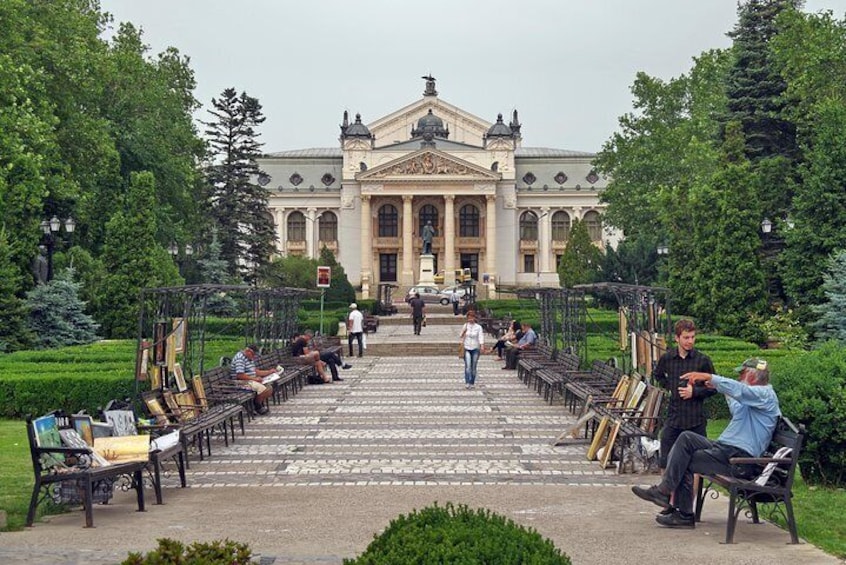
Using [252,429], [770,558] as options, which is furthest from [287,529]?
[252,429]

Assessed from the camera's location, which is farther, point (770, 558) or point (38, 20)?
point (38, 20)

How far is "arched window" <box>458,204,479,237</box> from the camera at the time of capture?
93.0 m

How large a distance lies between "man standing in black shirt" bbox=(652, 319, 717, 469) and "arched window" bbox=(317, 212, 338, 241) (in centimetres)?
8545

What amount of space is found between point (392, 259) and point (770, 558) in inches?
3386

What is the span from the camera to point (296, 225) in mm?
95750

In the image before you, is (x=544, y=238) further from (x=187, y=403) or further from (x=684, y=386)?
(x=684, y=386)

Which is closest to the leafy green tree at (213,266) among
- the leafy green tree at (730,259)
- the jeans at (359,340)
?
the jeans at (359,340)

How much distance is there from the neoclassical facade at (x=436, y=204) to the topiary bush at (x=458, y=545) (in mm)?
82547

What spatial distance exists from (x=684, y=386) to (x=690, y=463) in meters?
0.85

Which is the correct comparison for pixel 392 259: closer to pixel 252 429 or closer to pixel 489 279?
pixel 489 279

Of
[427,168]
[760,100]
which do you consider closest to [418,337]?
[760,100]

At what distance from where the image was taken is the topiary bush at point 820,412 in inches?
411

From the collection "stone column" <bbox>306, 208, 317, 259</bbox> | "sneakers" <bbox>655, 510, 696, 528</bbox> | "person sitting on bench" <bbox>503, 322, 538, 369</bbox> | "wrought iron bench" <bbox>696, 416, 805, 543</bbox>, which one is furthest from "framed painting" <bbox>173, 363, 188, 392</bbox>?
"stone column" <bbox>306, 208, 317, 259</bbox>

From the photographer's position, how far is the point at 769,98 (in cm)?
3938
